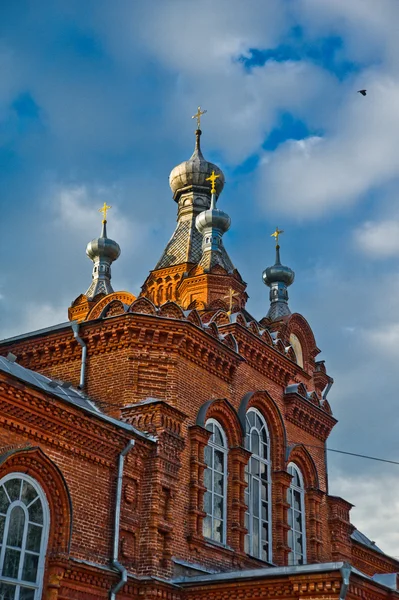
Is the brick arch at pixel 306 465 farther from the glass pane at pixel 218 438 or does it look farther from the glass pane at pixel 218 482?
the glass pane at pixel 218 482

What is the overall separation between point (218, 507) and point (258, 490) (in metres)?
1.47

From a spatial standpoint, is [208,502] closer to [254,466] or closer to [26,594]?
[254,466]

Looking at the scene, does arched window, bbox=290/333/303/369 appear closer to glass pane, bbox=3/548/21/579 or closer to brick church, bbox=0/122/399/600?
brick church, bbox=0/122/399/600

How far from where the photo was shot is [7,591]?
11055 mm

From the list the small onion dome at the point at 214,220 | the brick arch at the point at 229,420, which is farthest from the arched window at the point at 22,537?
the small onion dome at the point at 214,220

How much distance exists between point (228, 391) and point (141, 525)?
370 centimetres

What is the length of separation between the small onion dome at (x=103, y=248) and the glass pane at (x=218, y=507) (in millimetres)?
Answer: 12250

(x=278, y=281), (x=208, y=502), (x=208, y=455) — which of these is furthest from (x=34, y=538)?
(x=278, y=281)

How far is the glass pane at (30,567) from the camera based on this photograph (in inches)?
445

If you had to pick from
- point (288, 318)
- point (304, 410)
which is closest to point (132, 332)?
point (304, 410)

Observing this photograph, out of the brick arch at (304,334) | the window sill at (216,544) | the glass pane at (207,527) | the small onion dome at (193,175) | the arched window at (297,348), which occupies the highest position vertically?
the small onion dome at (193,175)

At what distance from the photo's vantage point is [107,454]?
13.0 meters

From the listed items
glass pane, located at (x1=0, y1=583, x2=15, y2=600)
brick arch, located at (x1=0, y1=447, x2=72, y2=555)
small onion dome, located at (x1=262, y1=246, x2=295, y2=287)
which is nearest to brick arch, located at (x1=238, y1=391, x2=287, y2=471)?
brick arch, located at (x1=0, y1=447, x2=72, y2=555)

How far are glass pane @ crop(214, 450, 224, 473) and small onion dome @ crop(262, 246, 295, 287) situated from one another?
11.8 meters
